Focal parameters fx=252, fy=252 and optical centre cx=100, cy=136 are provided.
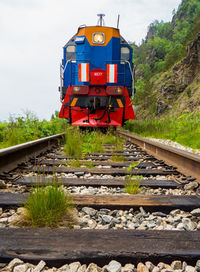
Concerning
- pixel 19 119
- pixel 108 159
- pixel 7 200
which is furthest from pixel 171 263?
pixel 19 119

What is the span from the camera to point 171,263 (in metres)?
1.06

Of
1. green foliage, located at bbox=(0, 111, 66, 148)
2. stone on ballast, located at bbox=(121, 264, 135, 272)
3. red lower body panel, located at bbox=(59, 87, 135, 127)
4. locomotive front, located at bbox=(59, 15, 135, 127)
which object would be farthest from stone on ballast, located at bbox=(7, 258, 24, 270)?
red lower body panel, located at bbox=(59, 87, 135, 127)

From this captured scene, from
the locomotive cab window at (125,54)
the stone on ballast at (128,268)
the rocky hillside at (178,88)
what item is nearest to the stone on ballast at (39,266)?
the stone on ballast at (128,268)

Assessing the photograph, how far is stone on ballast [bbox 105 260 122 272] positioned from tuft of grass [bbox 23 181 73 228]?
1.48 feet

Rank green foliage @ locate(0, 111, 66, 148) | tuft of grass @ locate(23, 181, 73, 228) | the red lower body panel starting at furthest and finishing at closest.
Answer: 1. the red lower body panel
2. green foliage @ locate(0, 111, 66, 148)
3. tuft of grass @ locate(23, 181, 73, 228)

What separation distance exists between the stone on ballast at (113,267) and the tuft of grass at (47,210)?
45 cm

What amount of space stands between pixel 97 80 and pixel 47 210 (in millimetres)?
5539

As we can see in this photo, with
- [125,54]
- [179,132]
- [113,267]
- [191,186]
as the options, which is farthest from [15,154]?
[125,54]

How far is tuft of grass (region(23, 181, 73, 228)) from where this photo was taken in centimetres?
141

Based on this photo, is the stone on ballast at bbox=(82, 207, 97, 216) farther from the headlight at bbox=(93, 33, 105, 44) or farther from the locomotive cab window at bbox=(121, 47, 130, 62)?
the locomotive cab window at bbox=(121, 47, 130, 62)

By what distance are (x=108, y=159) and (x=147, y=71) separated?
69.8 metres

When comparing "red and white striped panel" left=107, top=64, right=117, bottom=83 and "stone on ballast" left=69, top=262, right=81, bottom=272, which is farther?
"red and white striped panel" left=107, top=64, right=117, bottom=83

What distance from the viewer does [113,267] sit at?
3.29 ft

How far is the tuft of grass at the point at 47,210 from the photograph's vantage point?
1411 mm
